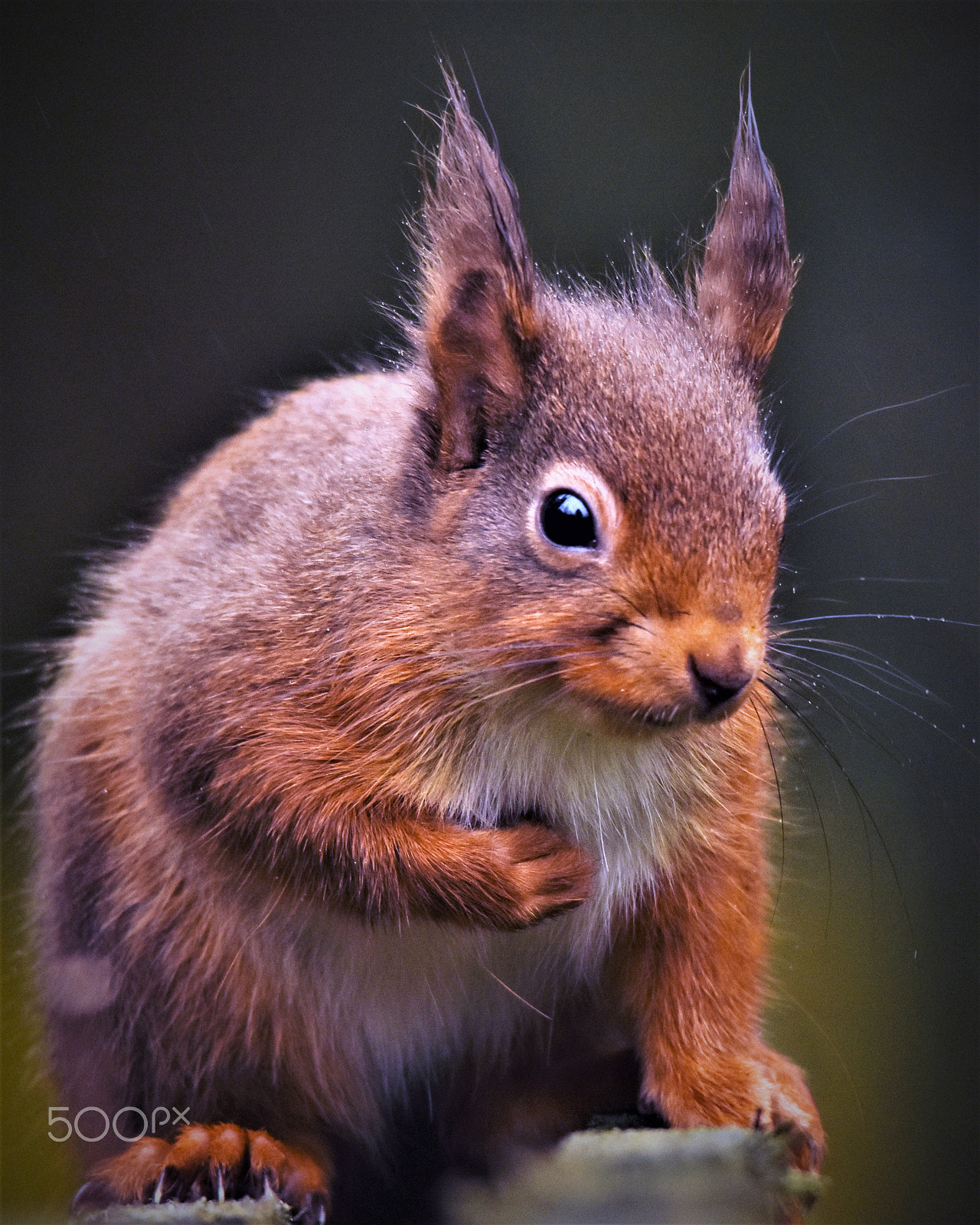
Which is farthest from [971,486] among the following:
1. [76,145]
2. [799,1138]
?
[76,145]

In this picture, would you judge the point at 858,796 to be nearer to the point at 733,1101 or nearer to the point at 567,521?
the point at 733,1101

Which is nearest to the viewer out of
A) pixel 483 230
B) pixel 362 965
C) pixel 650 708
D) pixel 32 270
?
pixel 650 708

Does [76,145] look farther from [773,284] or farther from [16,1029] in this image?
[16,1029]

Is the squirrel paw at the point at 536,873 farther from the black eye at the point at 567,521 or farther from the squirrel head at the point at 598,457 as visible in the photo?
the black eye at the point at 567,521

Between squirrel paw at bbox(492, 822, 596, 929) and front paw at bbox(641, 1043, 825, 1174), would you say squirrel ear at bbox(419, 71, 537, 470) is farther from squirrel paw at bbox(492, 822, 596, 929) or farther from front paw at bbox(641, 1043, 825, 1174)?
front paw at bbox(641, 1043, 825, 1174)

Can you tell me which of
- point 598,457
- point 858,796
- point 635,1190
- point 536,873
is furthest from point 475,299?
point 635,1190

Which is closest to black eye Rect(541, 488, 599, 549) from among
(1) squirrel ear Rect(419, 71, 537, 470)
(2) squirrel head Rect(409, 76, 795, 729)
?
(2) squirrel head Rect(409, 76, 795, 729)

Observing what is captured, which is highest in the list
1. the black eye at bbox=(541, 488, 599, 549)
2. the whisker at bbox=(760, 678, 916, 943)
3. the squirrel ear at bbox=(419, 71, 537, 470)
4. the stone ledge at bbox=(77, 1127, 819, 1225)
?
the squirrel ear at bbox=(419, 71, 537, 470)
